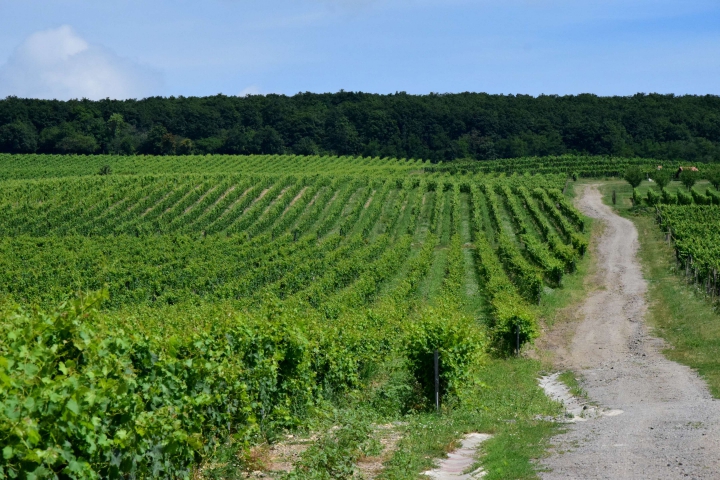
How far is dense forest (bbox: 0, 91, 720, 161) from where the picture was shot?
127m

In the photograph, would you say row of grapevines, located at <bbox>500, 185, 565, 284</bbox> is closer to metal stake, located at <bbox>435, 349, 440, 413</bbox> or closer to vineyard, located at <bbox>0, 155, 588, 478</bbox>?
vineyard, located at <bbox>0, 155, 588, 478</bbox>

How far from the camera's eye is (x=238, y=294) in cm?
4025

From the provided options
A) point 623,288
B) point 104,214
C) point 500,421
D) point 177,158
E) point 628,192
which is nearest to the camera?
point 500,421

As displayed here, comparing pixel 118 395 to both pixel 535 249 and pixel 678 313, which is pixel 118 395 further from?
pixel 535 249

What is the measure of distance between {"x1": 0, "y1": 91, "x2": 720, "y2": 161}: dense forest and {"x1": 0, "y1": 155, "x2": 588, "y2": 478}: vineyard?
16.1 metres

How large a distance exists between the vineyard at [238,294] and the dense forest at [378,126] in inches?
634

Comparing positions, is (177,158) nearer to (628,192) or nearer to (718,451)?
(628,192)

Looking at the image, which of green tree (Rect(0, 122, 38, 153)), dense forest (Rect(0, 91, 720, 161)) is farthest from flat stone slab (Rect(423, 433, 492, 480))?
green tree (Rect(0, 122, 38, 153))

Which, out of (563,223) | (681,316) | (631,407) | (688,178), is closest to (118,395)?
(631,407)

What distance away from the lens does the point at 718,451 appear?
12.0 m

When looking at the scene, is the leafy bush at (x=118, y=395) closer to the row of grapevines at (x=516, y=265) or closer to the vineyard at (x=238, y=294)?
the vineyard at (x=238, y=294)

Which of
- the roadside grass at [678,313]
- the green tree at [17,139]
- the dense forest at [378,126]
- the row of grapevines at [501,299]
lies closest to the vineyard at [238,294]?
the row of grapevines at [501,299]

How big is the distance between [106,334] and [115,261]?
37478 millimetres

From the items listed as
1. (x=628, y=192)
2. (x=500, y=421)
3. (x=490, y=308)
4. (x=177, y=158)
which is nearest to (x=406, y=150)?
(x=177, y=158)
